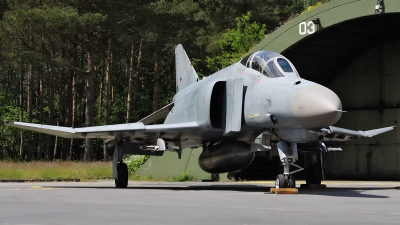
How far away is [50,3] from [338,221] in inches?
1268

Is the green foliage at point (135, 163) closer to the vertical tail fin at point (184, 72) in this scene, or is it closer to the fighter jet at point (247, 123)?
the vertical tail fin at point (184, 72)

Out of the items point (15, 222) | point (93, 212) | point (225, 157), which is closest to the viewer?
point (15, 222)

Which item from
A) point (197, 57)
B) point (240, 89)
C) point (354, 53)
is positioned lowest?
point (240, 89)

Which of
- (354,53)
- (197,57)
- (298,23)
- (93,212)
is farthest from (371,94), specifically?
(197,57)

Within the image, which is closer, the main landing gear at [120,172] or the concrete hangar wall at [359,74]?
the main landing gear at [120,172]

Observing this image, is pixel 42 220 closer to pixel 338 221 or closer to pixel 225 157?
pixel 338 221

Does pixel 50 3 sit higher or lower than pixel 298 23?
higher

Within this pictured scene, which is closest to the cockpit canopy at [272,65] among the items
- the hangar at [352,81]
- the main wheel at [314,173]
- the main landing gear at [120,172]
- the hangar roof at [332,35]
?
the main wheel at [314,173]

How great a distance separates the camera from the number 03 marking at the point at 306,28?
2053 cm

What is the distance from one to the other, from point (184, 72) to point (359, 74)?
27.9ft

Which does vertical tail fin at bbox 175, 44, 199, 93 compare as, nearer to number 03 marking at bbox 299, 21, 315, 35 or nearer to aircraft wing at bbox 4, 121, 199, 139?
aircraft wing at bbox 4, 121, 199, 139

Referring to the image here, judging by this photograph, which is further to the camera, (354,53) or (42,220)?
(354,53)

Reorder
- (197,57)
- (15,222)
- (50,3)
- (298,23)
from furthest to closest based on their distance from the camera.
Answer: (197,57), (50,3), (298,23), (15,222)

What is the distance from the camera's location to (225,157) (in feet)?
51.4
